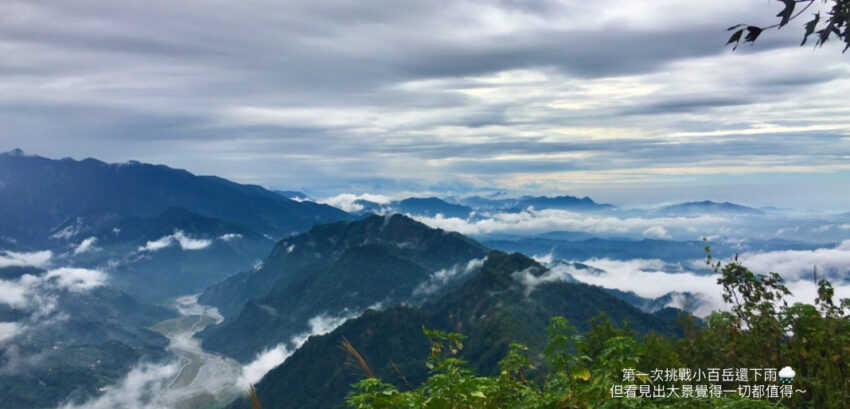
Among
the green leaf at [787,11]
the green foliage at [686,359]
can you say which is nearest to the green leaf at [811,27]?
the green leaf at [787,11]

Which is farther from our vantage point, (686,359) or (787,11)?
(686,359)

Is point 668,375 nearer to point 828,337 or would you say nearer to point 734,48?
point 828,337

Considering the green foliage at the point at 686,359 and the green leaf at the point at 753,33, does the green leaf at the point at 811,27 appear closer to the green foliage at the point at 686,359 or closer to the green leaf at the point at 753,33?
the green leaf at the point at 753,33

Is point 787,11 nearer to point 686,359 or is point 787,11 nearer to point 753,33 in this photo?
point 753,33

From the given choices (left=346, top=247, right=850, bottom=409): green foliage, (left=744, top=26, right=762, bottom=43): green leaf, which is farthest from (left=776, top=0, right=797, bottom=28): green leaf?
(left=346, top=247, right=850, bottom=409): green foliage

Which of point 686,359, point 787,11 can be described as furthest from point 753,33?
point 686,359

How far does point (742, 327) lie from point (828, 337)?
3.74 m

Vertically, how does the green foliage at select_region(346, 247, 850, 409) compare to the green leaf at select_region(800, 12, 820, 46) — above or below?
below

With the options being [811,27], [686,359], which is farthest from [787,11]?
[686,359]

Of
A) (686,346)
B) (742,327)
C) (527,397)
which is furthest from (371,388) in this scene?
(686,346)

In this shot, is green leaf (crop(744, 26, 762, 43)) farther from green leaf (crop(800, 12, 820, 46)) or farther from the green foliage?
the green foliage

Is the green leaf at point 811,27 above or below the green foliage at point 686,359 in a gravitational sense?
above

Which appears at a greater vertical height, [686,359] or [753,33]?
[753,33]

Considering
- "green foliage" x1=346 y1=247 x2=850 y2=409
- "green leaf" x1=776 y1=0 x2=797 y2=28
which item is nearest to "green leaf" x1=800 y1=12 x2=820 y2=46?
"green leaf" x1=776 y1=0 x2=797 y2=28
